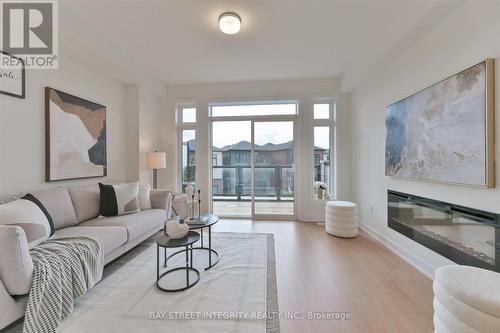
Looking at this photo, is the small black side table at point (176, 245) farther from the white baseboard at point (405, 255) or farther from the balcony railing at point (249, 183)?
the balcony railing at point (249, 183)

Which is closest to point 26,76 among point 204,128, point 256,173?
point 204,128

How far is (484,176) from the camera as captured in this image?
1.61m

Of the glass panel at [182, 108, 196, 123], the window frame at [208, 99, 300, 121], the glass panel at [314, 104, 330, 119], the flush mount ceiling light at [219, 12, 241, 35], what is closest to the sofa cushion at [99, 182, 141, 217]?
the glass panel at [182, 108, 196, 123]

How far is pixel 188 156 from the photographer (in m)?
4.61

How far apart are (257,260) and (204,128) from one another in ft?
9.51

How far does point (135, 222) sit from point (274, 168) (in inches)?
107

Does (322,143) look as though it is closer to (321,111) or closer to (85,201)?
(321,111)

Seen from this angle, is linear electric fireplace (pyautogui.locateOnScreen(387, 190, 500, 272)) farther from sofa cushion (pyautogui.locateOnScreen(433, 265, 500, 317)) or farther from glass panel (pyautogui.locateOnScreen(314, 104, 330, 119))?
glass panel (pyautogui.locateOnScreen(314, 104, 330, 119))

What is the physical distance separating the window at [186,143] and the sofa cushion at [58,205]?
2.27 m

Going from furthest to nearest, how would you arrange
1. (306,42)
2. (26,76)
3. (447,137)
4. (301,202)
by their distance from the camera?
(301,202) < (306,42) < (26,76) < (447,137)

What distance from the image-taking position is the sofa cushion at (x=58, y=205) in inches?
85.4

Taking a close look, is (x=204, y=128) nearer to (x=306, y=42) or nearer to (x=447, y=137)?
(x=306, y=42)
